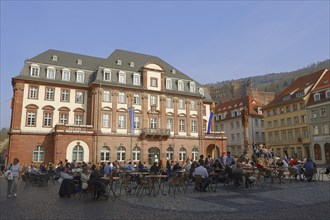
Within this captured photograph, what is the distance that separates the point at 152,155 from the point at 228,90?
306 feet

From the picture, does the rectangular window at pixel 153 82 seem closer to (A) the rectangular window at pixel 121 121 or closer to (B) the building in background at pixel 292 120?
(A) the rectangular window at pixel 121 121

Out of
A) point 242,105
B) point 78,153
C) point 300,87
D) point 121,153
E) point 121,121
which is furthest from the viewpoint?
point 242,105

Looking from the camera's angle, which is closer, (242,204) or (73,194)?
(242,204)

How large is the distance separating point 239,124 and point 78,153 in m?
38.8

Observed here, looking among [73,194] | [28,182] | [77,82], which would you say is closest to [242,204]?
[73,194]

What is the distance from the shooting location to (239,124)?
63.8m

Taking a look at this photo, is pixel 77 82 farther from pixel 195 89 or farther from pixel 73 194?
pixel 73 194

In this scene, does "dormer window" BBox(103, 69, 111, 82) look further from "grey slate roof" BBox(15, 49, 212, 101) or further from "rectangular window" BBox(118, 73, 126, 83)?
"rectangular window" BBox(118, 73, 126, 83)

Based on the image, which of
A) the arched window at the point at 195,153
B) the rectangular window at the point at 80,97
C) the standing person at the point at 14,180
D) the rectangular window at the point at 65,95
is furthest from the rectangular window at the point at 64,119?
the standing person at the point at 14,180

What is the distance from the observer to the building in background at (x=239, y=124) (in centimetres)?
6278

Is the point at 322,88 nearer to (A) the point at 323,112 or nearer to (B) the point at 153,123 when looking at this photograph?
(A) the point at 323,112

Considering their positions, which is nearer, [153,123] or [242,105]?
[153,123]

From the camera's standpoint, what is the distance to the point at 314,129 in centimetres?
4797

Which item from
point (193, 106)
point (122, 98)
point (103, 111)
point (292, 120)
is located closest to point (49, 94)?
point (103, 111)
